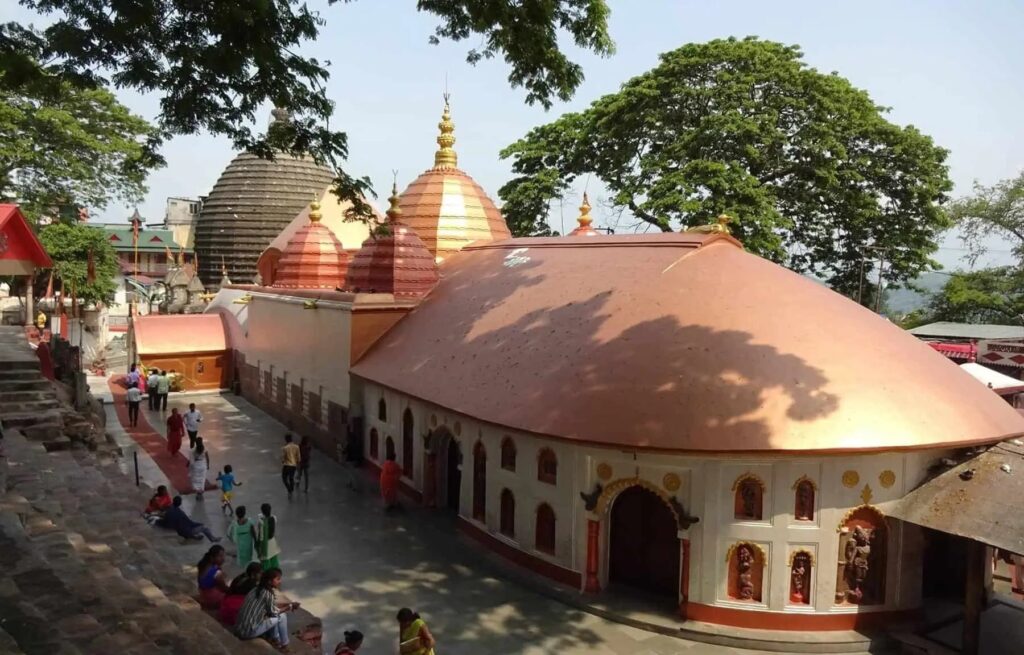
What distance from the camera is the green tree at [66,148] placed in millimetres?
23422

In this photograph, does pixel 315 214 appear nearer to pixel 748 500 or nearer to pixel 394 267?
pixel 394 267

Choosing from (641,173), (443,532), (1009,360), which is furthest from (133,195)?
(1009,360)

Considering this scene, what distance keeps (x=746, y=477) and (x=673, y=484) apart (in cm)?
96

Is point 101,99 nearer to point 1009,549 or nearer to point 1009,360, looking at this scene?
point 1009,549

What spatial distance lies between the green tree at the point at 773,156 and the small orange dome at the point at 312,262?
1038 cm

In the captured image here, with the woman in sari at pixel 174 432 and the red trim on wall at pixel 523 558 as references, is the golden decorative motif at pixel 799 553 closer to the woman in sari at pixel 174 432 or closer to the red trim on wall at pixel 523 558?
the red trim on wall at pixel 523 558

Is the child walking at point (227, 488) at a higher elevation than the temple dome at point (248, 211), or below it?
below

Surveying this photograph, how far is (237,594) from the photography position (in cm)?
765

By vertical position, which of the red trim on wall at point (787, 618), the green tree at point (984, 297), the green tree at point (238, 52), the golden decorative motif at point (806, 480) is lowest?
the red trim on wall at point (787, 618)

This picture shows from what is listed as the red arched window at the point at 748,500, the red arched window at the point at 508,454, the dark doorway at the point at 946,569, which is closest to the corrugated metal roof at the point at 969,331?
the dark doorway at the point at 946,569

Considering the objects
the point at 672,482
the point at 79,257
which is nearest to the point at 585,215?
the point at 672,482

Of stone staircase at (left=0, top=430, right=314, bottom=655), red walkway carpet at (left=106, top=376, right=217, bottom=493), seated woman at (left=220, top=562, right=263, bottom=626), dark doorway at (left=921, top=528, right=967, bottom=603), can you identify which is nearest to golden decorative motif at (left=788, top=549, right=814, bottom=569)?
dark doorway at (left=921, top=528, right=967, bottom=603)

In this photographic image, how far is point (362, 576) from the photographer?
37.3ft

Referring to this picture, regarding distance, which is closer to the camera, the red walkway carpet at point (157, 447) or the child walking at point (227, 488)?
the child walking at point (227, 488)
